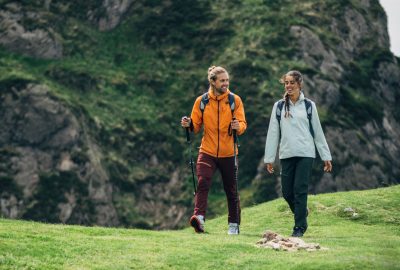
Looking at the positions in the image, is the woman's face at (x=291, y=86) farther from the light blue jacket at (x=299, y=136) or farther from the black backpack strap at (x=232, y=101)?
the black backpack strap at (x=232, y=101)

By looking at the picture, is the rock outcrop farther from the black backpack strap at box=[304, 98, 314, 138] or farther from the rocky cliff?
the black backpack strap at box=[304, 98, 314, 138]

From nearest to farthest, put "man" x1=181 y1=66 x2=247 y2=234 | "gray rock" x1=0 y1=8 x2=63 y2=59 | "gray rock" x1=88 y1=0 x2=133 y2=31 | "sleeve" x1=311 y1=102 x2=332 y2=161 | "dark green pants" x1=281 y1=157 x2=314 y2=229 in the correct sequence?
"dark green pants" x1=281 y1=157 x2=314 y2=229, "sleeve" x1=311 y1=102 x2=332 y2=161, "man" x1=181 y1=66 x2=247 y2=234, "gray rock" x1=0 y1=8 x2=63 y2=59, "gray rock" x1=88 y1=0 x2=133 y2=31

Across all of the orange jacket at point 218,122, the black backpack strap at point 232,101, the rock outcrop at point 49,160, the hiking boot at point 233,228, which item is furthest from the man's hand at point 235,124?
the rock outcrop at point 49,160

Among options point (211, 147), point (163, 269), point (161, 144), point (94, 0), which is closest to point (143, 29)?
point (94, 0)

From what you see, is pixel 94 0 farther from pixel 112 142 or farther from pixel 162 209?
pixel 162 209

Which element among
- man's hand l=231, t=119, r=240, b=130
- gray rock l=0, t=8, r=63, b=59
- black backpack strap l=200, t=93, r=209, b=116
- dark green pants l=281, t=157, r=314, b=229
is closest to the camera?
dark green pants l=281, t=157, r=314, b=229

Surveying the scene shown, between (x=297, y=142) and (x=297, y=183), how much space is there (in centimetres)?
97

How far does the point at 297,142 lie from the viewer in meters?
17.3

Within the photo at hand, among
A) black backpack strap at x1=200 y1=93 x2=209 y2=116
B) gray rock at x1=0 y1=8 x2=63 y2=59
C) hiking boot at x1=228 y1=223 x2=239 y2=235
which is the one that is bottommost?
hiking boot at x1=228 y1=223 x2=239 y2=235

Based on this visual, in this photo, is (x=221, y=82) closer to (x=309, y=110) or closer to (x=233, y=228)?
(x=309, y=110)

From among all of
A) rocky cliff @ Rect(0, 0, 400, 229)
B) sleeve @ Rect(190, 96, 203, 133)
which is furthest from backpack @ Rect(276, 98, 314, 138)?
rocky cliff @ Rect(0, 0, 400, 229)

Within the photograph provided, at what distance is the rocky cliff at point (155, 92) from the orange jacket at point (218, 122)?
3363 cm

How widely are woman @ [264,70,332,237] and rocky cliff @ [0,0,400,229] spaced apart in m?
35.1

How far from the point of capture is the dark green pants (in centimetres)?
1711
